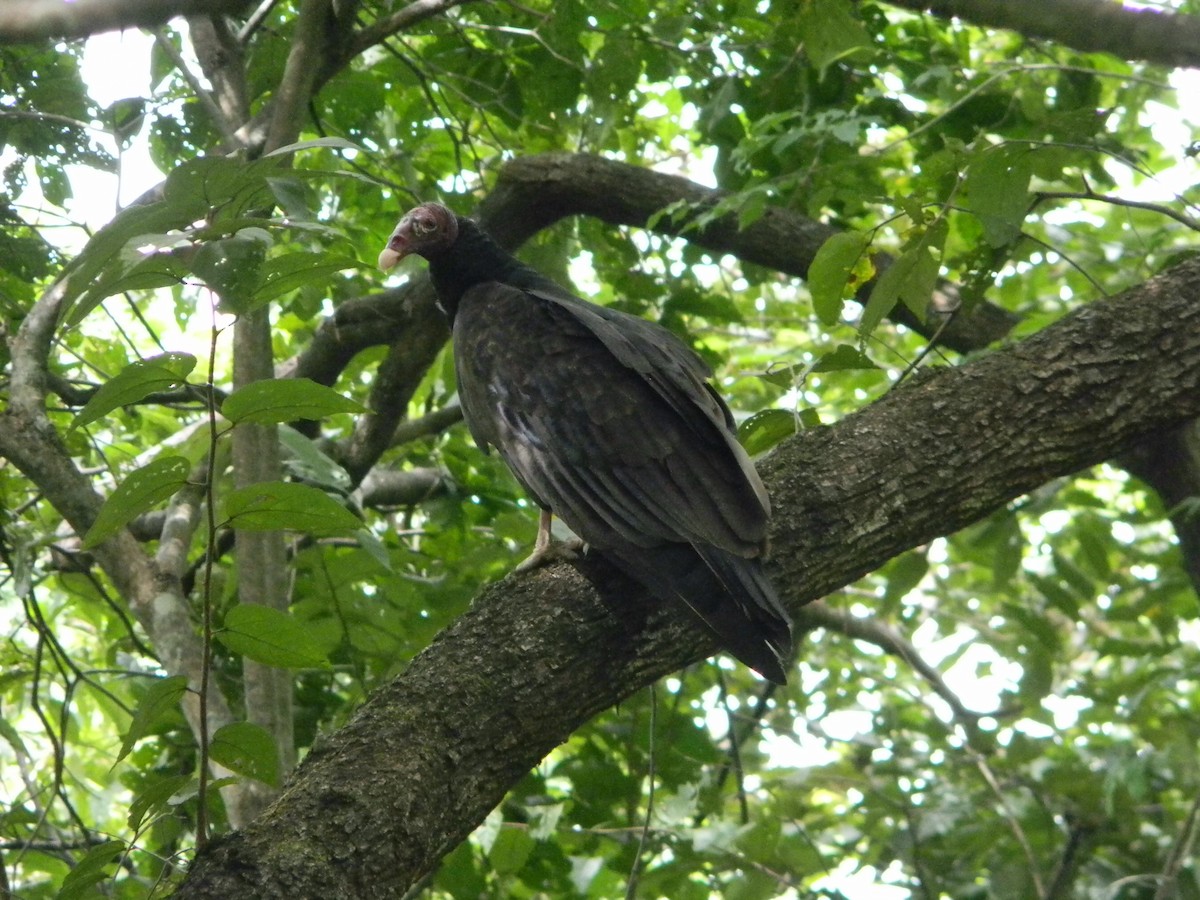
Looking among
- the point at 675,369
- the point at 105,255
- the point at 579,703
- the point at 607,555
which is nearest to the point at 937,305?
the point at 675,369

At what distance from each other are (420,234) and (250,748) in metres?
1.88

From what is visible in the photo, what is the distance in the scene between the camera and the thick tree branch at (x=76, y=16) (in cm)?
69

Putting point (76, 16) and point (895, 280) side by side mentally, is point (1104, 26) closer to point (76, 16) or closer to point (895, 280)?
point (76, 16)

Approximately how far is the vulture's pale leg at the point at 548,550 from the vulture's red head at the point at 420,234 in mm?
1031

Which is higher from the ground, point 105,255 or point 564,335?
point 564,335

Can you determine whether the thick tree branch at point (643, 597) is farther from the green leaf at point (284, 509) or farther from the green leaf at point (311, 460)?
the green leaf at point (311, 460)

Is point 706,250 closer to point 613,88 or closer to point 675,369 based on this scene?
point 613,88

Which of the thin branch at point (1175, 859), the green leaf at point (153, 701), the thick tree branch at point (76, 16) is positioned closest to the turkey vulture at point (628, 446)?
the green leaf at point (153, 701)

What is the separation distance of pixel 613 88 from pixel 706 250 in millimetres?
777

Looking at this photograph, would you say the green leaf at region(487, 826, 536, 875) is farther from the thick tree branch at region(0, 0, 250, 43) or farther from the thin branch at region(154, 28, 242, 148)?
the thick tree branch at region(0, 0, 250, 43)

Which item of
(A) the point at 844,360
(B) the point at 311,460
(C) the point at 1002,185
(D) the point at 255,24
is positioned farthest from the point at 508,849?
(D) the point at 255,24

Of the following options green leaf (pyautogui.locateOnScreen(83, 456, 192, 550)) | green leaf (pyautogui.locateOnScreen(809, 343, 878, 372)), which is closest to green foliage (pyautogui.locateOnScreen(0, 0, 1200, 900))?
green leaf (pyautogui.locateOnScreen(809, 343, 878, 372))

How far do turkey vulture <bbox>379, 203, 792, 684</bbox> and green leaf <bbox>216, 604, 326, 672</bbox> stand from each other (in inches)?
28.1

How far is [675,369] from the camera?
2664 millimetres
